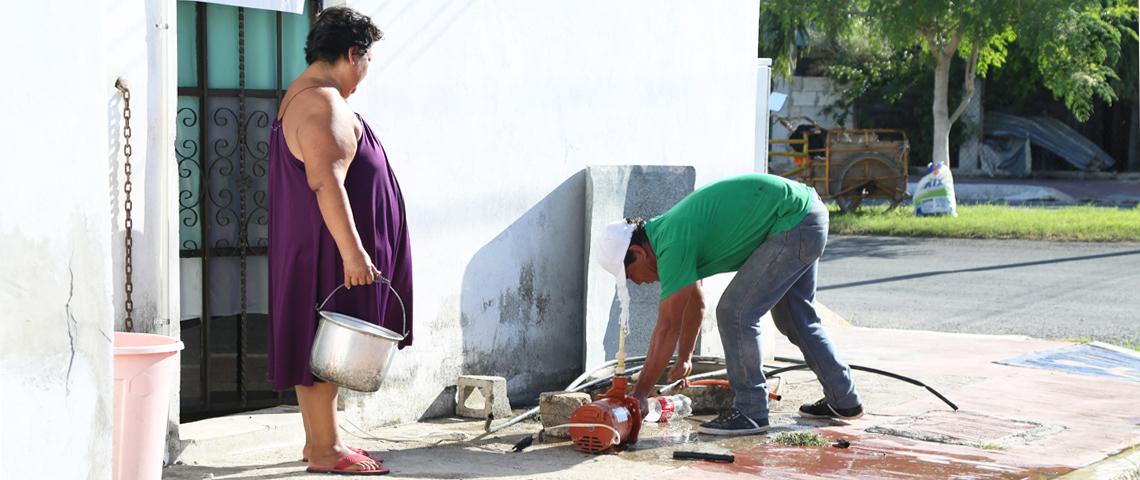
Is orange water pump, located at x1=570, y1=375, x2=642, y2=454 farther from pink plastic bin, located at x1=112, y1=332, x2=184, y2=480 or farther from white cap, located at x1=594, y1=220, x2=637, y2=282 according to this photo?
pink plastic bin, located at x1=112, y1=332, x2=184, y2=480

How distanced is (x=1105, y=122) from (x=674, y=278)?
102ft

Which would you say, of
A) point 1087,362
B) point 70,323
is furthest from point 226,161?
point 1087,362

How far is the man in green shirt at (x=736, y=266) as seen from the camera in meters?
6.39

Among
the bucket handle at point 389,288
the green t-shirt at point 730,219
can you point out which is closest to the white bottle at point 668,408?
the green t-shirt at point 730,219

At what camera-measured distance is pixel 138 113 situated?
5.77m

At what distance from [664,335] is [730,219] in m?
0.69

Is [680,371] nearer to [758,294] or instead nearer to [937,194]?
[758,294]

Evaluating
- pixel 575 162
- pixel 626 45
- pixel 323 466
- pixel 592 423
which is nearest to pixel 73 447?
pixel 323 466

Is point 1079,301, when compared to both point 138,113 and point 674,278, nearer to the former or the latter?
point 674,278

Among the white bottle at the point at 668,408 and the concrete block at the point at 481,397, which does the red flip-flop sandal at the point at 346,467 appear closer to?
the concrete block at the point at 481,397

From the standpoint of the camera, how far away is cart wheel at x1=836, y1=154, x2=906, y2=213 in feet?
73.0

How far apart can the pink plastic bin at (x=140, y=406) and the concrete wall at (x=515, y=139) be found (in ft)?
5.74

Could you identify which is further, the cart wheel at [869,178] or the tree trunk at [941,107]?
the tree trunk at [941,107]

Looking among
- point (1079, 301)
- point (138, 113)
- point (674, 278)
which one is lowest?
point (1079, 301)
